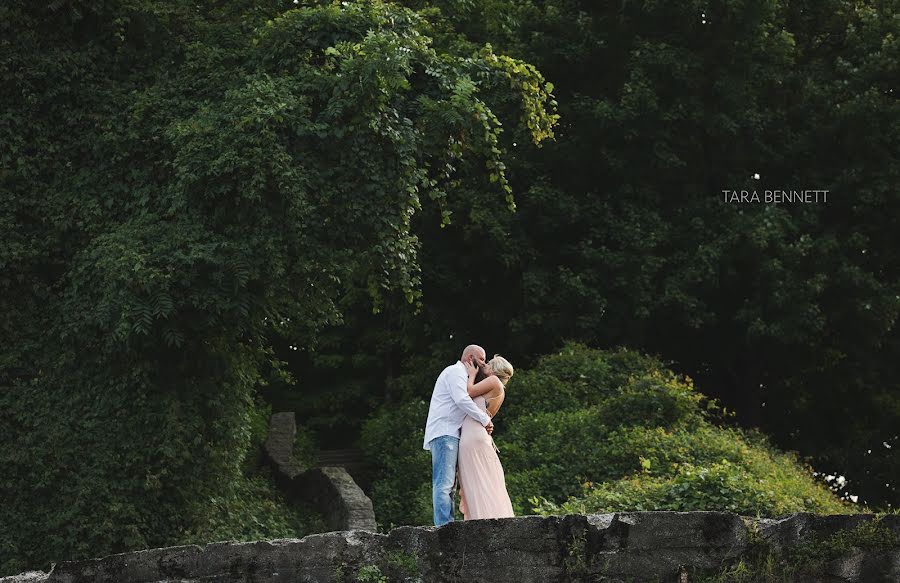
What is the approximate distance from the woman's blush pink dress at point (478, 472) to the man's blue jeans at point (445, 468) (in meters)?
0.08

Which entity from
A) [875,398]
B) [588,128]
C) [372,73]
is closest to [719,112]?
[588,128]

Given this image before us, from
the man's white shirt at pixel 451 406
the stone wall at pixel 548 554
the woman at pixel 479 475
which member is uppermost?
the man's white shirt at pixel 451 406

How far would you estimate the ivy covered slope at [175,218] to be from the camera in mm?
13508

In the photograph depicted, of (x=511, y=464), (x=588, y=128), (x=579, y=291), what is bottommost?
(x=511, y=464)

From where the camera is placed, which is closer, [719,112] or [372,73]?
[372,73]

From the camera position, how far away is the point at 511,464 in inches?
637

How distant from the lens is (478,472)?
11000 millimetres

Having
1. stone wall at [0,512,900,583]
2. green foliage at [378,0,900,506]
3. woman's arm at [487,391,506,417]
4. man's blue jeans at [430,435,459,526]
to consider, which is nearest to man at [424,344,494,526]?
man's blue jeans at [430,435,459,526]

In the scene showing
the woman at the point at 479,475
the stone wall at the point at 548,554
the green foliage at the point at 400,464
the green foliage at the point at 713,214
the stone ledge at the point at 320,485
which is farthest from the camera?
the green foliage at the point at 713,214

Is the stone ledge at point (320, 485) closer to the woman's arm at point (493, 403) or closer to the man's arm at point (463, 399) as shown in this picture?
the woman's arm at point (493, 403)

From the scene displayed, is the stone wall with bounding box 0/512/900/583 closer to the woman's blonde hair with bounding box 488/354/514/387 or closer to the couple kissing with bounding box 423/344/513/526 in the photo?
the couple kissing with bounding box 423/344/513/526

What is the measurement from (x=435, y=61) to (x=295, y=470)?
25.3 feet

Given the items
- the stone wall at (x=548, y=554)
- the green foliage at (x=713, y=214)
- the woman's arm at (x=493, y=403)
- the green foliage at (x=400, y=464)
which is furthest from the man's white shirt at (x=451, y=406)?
the green foliage at (x=713, y=214)

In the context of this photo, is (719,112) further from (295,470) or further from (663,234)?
(295,470)
